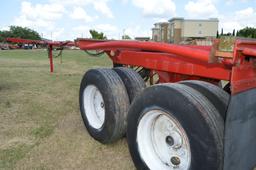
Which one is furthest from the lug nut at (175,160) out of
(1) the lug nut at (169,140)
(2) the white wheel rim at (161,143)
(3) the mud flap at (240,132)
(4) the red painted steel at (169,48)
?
(4) the red painted steel at (169,48)

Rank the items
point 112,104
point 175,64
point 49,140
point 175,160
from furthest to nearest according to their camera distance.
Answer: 1. point 49,140
2. point 112,104
3. point 175,64
4. point 175,160

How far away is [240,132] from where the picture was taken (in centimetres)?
216

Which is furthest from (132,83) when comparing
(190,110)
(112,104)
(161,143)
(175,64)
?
(190,110)

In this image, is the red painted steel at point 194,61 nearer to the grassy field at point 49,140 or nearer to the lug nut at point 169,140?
the lug nut at point 169,140

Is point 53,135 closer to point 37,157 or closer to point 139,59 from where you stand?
point 37,157

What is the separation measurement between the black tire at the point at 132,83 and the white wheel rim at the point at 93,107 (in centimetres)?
62

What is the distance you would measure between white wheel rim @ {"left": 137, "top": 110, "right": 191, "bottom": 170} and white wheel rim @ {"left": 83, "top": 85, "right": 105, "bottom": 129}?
1.19 metres

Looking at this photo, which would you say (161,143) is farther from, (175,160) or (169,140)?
(175,160)

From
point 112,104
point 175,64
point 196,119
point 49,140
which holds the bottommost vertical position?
point 49,140

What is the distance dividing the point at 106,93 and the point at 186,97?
4.11 ft

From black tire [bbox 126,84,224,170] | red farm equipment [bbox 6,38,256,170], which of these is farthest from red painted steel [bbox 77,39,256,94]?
black tire [bbox 126,84,224,170]

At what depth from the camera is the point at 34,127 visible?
4180mm

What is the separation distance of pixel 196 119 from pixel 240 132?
1.17 feet

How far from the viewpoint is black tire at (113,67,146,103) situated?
10.5ft
